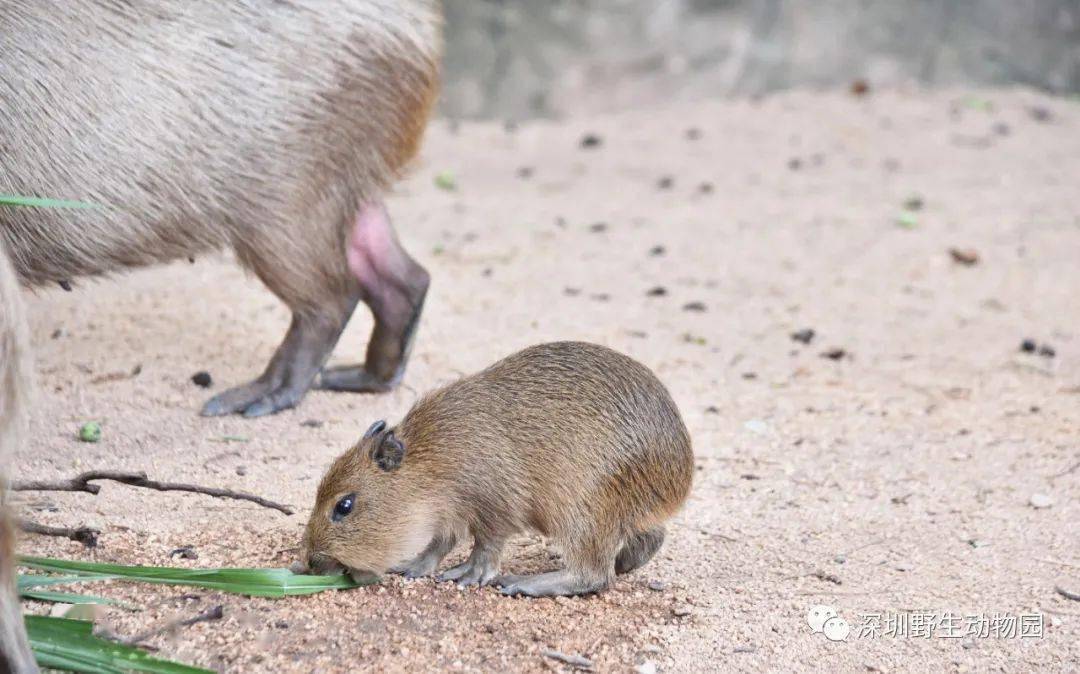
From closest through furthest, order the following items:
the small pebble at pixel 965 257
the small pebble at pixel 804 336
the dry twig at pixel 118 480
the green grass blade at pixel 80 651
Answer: the green grass blade at pixel 80 651
the dry twig at pixel 118 480
the small pebble at pixel 804 336
the small pebble at pixel 965 257

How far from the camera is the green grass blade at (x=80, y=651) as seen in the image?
2.23 m

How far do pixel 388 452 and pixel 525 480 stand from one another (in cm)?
29

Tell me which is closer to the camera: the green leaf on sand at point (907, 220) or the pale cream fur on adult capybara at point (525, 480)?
the pale cream fur on adult capybara at point (525, 480)

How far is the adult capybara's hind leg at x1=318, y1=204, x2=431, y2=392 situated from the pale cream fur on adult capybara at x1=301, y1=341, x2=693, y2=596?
131 centimetres

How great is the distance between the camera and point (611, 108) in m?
8.13

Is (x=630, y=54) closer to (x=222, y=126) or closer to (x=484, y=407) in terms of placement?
(x=222, y=126)

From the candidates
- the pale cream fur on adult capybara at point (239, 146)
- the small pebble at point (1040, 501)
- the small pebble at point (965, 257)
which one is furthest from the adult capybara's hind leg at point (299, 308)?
the small pebble at point (965, 257)

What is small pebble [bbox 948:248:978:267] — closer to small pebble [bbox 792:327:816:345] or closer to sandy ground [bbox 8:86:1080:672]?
sandy ground [bbox 8:86:1080:672]

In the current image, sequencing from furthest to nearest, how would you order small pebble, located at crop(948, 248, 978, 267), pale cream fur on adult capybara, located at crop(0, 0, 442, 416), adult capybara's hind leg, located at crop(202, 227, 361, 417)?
small pebble, located at crop(948, 248, 978, 267), adult capybara's hind leg, located at crop(202, 227, 361, 417), pale cream fur on adult capybara, located at crop(0, 0, 442, 416)

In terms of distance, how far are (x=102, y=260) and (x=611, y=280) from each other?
2.39 metres


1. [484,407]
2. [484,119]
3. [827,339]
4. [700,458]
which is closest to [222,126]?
[484,407]

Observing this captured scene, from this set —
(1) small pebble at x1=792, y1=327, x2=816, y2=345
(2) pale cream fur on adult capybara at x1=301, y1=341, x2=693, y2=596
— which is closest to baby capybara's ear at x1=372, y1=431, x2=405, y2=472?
(2) pale cream fur on adult capybara at x1=301, y1=341, x2=693, y2=596

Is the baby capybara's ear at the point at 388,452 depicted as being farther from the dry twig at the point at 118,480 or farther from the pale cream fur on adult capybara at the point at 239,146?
the pale cream fur on adult capybara at the point at 239,146

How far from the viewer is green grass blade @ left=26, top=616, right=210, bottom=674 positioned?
7.32 ft
